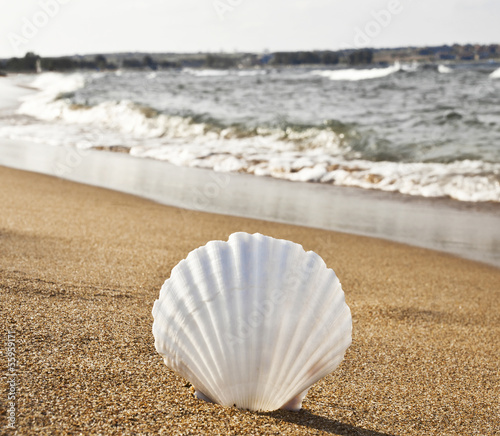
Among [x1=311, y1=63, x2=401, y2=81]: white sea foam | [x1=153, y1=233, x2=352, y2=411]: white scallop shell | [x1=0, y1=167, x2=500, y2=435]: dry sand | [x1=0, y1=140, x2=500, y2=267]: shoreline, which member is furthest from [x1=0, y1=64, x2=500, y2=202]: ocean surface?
[x1=311, y1=63, x2=401, y2=81]: white sea foam

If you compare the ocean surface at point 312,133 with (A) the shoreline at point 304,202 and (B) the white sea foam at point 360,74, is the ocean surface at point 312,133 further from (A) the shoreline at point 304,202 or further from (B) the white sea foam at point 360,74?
(B) the white sea foam at point 360,74

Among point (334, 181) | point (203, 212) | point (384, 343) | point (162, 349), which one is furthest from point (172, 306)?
point (334, 181)

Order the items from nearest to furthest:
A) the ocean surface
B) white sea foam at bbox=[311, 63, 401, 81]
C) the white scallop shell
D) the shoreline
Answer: the white scallop shell < the shoreline < the ocean surface < white sea foam at bbox=[311, 63, 401, 81]

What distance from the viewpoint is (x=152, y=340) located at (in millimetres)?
2613

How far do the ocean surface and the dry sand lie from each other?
12.6 ft

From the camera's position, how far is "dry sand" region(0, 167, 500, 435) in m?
1.95

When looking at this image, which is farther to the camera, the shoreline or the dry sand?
the shoreline

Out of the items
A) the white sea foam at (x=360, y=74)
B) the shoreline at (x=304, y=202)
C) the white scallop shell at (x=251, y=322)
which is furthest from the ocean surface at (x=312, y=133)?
the white sea foam at (x=360, y=74)

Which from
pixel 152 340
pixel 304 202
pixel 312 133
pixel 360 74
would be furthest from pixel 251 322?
pixel 360 74

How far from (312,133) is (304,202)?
5.46m

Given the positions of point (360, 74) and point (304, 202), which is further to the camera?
point (360, 74)

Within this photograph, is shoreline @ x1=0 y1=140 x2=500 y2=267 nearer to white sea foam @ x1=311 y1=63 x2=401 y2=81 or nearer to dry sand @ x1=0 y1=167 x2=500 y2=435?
dry sand @ x1=0 y1=167 x2=500 y2=435

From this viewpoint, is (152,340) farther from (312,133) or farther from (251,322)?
(312,133)

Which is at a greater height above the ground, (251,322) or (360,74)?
(360,74)
